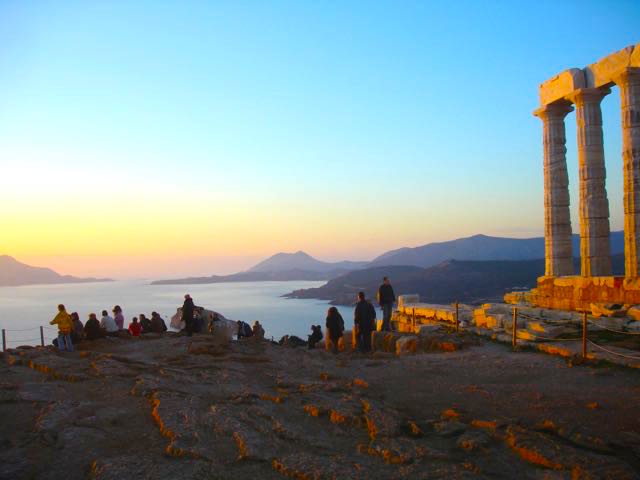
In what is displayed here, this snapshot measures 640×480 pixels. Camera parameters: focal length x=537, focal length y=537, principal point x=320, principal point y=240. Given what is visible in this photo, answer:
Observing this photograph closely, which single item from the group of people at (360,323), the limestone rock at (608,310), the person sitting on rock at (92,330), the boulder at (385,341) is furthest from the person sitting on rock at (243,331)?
the limestone rock at (608,310)

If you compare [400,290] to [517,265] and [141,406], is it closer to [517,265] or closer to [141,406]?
[517,265]

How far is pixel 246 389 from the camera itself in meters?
9.52

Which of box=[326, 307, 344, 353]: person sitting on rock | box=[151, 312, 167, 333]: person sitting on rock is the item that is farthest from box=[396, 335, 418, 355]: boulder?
box=[151, 312, 167, 333]: person sitting on rock

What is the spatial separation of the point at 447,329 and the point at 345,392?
9.86m

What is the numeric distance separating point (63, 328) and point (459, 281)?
101 m

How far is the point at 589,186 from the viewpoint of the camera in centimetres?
1862

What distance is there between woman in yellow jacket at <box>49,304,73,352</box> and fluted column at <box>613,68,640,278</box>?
16.5m

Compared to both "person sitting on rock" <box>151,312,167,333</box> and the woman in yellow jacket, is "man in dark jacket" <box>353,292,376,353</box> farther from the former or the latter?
the woman in yellow jacket

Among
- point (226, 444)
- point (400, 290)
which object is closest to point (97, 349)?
point (226, 444)

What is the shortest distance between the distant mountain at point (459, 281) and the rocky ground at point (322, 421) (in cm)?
7739

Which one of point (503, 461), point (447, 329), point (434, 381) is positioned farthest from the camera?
point (447, 329)

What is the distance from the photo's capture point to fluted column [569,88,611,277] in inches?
727

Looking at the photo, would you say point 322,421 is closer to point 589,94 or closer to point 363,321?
point 363,321

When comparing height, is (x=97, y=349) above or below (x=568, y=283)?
below
